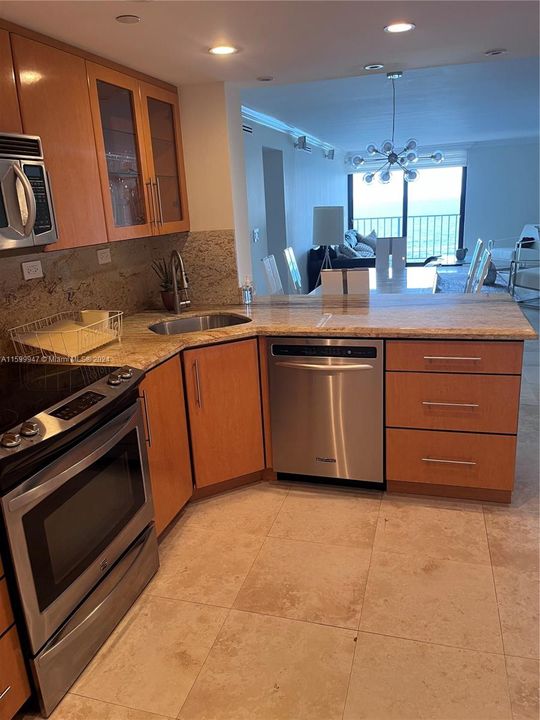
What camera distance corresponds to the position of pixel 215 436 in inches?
108

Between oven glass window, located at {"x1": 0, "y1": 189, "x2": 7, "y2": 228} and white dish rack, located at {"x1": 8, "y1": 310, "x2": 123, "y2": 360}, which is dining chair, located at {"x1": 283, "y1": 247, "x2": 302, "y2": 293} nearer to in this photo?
white dish rack, located at {"x1": 8, "y1": 310, "x2": 123, "y2": 360}

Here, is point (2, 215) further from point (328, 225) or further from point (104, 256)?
point (328, 225)

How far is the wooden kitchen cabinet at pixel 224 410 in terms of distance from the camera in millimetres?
2621

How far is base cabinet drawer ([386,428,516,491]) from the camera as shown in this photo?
256cm

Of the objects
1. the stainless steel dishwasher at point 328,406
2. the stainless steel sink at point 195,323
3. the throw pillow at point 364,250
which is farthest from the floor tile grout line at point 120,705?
the throw pillow at point 364,250

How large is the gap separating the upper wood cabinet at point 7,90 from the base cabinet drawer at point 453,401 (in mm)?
1853

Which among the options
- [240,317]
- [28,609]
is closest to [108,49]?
[240,317]

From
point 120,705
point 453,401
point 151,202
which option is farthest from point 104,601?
point 151,202

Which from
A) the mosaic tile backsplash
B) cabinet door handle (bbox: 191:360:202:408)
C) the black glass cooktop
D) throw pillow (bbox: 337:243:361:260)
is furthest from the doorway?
the black glass cooktop

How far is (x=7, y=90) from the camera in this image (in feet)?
6.34

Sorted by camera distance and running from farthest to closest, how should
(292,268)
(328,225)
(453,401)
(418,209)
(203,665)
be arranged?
1. (418,209)
2. (328,225)
3. (292,268)
4. (453,401)
5. (203,665)

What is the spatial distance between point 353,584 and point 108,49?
2414mm

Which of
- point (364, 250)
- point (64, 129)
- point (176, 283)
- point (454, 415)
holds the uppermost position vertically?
point (64, 129)

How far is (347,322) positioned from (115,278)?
1312 mm
